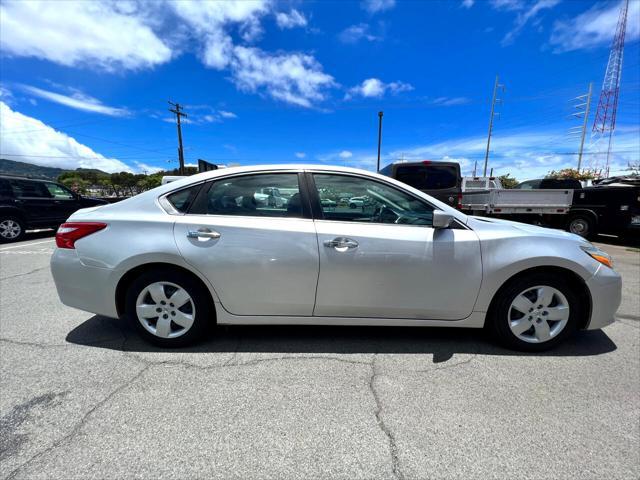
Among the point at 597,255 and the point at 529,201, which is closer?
the point at 597,255

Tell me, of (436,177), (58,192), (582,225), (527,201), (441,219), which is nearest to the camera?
(441,219)

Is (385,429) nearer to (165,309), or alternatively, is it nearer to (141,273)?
(165,309)

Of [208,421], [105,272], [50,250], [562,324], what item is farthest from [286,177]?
[50,250]

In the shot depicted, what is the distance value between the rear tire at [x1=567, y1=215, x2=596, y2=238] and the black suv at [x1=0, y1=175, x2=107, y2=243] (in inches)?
582

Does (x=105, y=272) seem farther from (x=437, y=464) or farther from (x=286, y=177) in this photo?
(x=437, y=464)

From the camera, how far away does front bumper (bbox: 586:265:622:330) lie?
101 inches

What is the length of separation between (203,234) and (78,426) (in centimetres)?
140

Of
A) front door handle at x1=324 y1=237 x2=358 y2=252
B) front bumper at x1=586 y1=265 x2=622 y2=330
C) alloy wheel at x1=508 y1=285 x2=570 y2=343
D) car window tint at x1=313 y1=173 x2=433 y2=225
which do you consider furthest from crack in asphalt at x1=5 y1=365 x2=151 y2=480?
front bumper at x1=586 y1=265 x2=622 y2=330

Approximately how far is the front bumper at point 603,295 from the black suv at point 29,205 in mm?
12093

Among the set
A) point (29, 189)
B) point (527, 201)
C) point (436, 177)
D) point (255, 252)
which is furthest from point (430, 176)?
point (29, 189)

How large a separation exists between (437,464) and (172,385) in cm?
176

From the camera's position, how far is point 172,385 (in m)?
2.22

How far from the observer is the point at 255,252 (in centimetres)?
248

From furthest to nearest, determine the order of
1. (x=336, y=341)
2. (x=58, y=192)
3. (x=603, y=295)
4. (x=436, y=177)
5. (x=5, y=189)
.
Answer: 1. (x=58, y=192)
2. (x=5, y=189)
3. (x=436, y=177)
4. (x=336, y=341)
5. (x=603, y=295)
